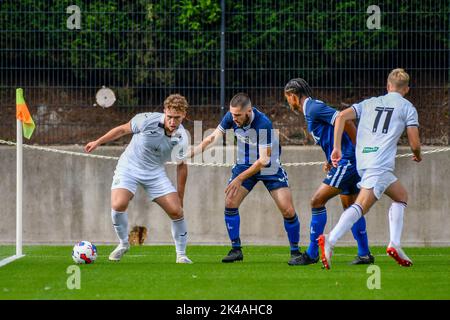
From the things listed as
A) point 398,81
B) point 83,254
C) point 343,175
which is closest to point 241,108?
point 343,175

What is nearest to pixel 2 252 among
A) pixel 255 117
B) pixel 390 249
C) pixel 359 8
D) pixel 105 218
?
pixel 105 218

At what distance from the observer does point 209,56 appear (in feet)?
52.6

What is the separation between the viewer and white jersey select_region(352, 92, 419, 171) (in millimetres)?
10523

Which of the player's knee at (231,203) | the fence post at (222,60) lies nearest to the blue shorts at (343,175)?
the player's knee at (231,203)

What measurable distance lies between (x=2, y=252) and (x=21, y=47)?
395cm

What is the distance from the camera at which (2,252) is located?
43.7 ft

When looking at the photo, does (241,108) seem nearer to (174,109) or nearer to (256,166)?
(256,166)

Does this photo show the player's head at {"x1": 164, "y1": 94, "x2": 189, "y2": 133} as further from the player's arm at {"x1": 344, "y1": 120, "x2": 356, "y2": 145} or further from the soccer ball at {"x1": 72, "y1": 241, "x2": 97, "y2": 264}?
the player's arm at {"x1": 344, "y1": 120, "x2": 356, "y2": 145}

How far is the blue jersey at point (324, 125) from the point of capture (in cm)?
1118

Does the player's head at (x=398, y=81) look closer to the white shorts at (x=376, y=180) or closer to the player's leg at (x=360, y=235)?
the white shorts at (x=376, y=180)

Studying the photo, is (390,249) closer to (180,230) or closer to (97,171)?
(180,230)

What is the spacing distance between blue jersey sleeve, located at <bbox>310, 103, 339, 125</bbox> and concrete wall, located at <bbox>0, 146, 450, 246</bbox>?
170 inches

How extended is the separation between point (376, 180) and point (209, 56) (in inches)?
241

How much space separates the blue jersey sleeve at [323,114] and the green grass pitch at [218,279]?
151cm
